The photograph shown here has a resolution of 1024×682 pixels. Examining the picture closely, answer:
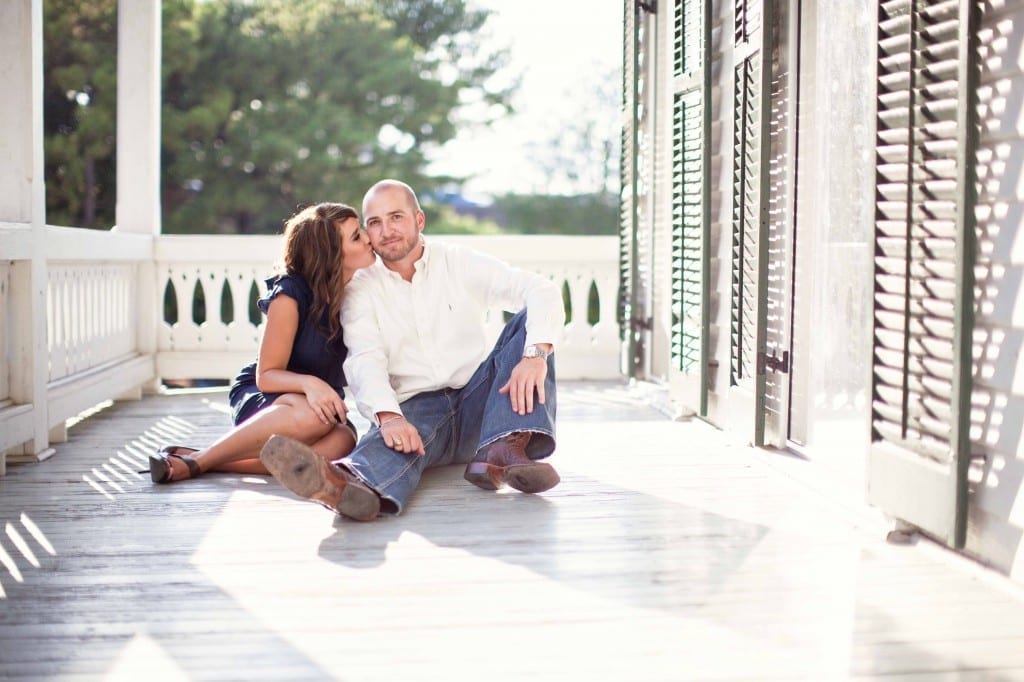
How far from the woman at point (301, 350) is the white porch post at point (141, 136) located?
113 inches

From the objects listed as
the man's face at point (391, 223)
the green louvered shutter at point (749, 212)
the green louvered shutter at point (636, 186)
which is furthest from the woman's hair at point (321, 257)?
the green louvered shutter at point (636, 186)

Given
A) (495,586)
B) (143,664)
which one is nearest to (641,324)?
(495,586)

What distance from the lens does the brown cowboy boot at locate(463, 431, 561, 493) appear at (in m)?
3.60

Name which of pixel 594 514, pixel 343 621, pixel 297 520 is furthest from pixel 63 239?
pixel 343 621

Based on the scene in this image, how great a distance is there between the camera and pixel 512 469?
360cm

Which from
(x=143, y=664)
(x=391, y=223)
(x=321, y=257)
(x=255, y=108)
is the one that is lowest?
(x=143, y=664)

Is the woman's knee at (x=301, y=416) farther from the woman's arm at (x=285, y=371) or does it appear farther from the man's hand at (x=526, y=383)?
the man's hand at (x=526, y=383)

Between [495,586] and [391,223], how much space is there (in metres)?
1.50

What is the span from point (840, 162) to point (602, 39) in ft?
54.5

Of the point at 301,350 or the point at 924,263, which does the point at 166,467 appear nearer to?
the point at 301,350

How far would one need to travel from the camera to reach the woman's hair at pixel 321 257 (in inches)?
153

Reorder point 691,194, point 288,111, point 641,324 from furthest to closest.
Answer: point 288,111, point 641,324, point 691,194

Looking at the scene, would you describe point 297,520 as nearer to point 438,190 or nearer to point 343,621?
point 343,621

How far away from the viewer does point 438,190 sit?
1892 cm
